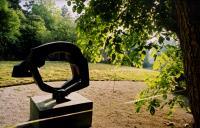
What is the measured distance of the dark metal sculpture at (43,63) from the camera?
259 inches

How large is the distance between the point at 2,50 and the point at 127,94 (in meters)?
17.1

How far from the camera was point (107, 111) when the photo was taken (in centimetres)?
887

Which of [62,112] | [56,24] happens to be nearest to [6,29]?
[56,24]

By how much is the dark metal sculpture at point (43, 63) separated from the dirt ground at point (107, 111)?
1257mm

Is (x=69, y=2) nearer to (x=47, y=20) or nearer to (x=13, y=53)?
(x=13, y=53)

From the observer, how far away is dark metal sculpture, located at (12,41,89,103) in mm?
6586

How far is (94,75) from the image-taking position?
1623 cm

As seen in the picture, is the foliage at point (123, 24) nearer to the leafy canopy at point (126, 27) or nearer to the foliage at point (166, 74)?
the leafy canopy at point (126, 27)

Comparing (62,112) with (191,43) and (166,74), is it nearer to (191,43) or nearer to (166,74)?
(166,74)

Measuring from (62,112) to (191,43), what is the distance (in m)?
4.71

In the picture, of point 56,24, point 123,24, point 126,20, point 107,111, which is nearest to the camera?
point 126,20

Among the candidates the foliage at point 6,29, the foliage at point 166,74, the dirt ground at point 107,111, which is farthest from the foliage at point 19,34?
the foliage at point 166,74

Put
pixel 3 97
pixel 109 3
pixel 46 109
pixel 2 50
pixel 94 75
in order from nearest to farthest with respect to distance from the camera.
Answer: pixel 109 3
pixel 46 109
pixel 3 97
pixel 94 75
pixel 2 50

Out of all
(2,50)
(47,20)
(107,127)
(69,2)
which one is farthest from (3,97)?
(47,20)
